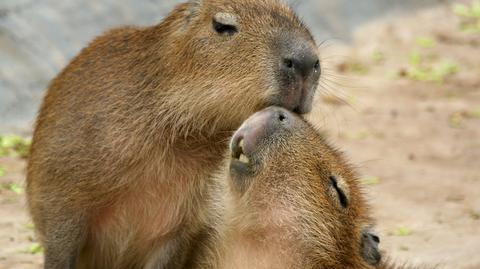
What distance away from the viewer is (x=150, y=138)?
541 cm

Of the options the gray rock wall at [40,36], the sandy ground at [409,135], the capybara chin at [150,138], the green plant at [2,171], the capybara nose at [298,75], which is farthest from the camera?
the gray rock wall at [40,36]

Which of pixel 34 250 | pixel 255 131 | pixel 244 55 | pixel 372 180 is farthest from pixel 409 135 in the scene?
pixel 255 131

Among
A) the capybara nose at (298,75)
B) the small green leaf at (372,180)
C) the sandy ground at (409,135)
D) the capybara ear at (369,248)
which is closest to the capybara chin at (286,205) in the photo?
the capybara ear at (369,248)

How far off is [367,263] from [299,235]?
0.41 m

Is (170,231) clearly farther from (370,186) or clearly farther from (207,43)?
(370,186)

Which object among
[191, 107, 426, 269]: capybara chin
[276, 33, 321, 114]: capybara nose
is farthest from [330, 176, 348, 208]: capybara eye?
[276, 33, 321, 114]: capybara nose

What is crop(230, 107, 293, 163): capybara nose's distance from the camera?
464cm

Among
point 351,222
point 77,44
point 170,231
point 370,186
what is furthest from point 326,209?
point 77,44

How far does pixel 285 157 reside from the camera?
4750 millimetres

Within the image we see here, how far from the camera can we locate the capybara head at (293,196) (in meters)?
4.70

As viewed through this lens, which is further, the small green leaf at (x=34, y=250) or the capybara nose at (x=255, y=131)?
the small green leaf at (x=34, y=250)

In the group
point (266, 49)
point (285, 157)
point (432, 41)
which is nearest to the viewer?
point (285, 157)

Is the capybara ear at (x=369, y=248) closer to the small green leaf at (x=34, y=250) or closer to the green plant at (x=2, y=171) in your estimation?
the small green leaf at (x=34, y=250)

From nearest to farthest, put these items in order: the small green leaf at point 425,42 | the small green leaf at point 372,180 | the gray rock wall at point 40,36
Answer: the small green leaf at point 372,180
the gray rock wall at point 40,36
the small green leaf at point 425,42
